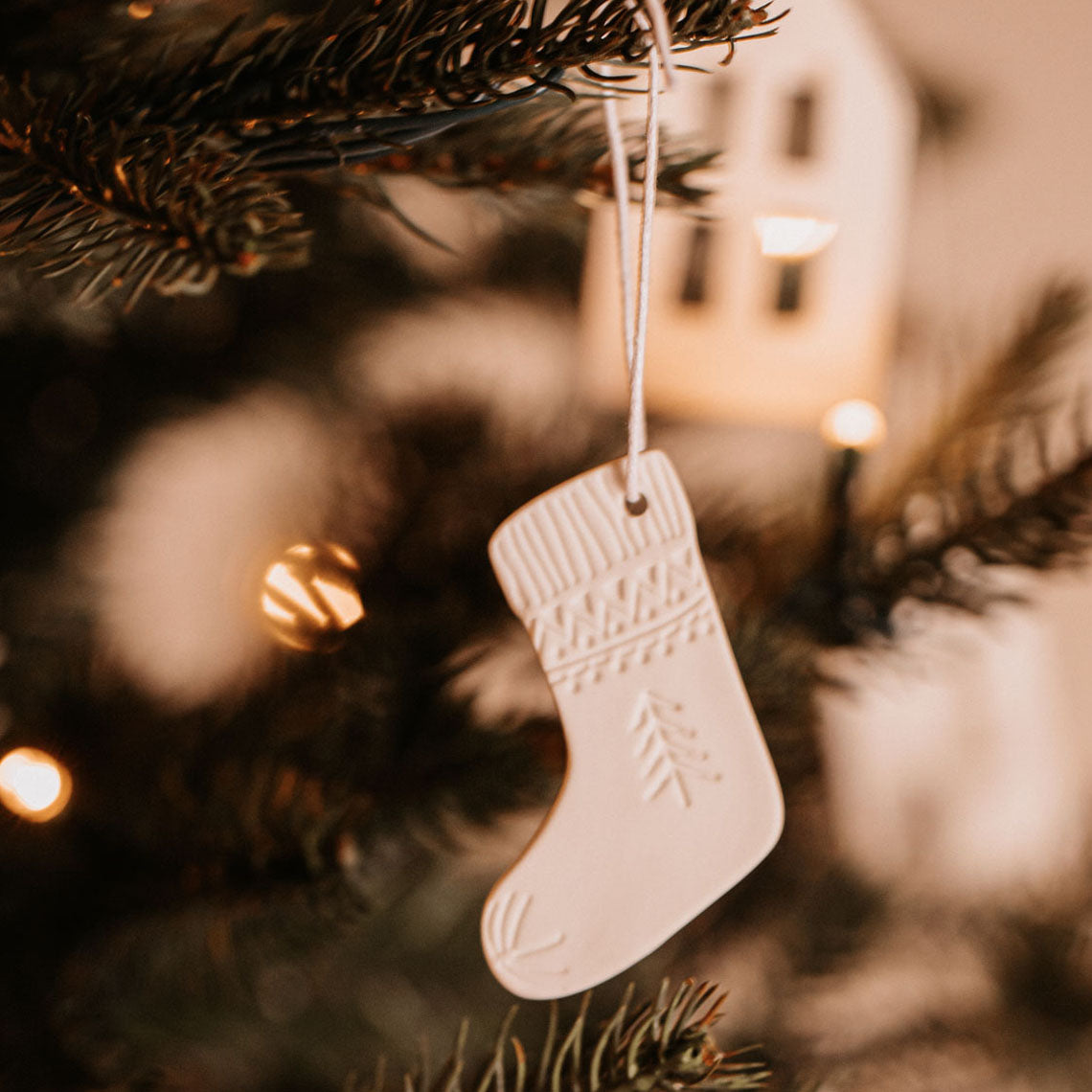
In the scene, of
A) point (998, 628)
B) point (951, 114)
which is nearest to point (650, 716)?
point (998, 628)

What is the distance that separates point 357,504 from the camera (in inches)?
21.5

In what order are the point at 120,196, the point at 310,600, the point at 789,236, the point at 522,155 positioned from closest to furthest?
the point at 120,196, the point at 522,155, the point at 310,600, the point at 789,236

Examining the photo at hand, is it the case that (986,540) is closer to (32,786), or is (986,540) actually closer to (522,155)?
(522,155)

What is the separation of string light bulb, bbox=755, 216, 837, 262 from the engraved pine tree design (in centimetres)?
38

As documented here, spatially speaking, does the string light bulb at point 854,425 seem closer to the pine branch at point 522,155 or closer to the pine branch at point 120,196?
the pine branch at point 522,155

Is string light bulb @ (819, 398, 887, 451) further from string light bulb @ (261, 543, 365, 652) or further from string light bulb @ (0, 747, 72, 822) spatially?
string light bulb @ (0, 747, 72, 822)

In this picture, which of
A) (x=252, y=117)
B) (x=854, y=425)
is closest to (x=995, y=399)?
(x=854, y=425)

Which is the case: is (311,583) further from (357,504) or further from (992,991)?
(992,991)

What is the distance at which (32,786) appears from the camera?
41 cm

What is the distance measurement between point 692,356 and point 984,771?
0.45 meters

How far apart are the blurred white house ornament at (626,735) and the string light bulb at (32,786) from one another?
0.77 ft

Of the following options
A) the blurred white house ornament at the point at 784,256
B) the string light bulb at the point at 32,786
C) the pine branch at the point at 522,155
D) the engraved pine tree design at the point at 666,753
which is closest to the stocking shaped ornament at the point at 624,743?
the engraved pine tree design at the point at 666,753

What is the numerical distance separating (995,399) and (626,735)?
0.30 meters

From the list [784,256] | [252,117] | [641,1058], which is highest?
[252,117]
